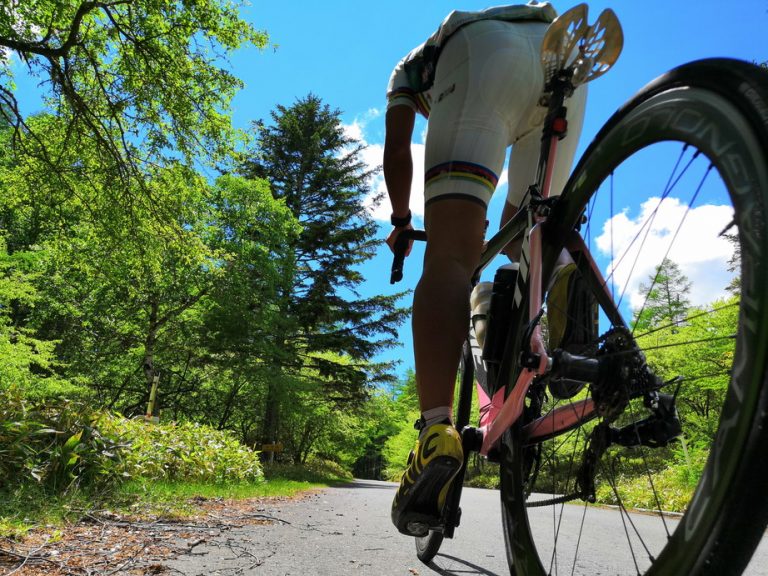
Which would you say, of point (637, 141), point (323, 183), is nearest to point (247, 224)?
point (323, 183)

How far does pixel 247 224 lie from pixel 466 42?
16.8m

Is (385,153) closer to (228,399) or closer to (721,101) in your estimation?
(721,101)

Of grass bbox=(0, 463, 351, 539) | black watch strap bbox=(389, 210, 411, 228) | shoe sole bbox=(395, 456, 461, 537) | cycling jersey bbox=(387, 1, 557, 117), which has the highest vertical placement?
cycling jersey bbox=(387, 1, 557, 117)

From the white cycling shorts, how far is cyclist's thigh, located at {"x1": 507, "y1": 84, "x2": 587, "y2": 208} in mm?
174

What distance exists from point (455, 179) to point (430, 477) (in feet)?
2.98

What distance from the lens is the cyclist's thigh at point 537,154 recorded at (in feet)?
6.09

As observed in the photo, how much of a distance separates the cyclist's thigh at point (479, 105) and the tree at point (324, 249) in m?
15.7

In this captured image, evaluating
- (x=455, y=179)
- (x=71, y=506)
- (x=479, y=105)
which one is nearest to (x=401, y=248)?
(x=455, y=179)

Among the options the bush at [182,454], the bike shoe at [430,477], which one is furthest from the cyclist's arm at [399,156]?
the bush at [182,454]

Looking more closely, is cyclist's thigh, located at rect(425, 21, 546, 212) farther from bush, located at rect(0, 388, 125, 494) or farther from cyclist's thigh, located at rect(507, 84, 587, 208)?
bush, located at rect(0, 388, 125, 494)

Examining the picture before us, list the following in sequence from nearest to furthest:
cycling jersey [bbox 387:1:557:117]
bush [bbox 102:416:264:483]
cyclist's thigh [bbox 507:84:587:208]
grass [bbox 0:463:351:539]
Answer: cycling jersey [bbox 387:1:557:117], cyclist's thigh [bbox 507:84:587:208], grass [bbox 0:463:351:539], bush [bbox 102:416:264:483]

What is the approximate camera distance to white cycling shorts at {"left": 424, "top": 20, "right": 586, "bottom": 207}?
156 cm

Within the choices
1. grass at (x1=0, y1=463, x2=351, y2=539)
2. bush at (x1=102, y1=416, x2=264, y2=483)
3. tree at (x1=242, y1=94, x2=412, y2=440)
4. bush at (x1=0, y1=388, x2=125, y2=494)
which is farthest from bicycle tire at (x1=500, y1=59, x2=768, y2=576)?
tree at (x1=242, y1=94, x2=412, y2=440)

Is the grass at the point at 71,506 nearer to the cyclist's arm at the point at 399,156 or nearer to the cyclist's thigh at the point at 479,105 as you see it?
the cyclist's arm at the point at 399,156
